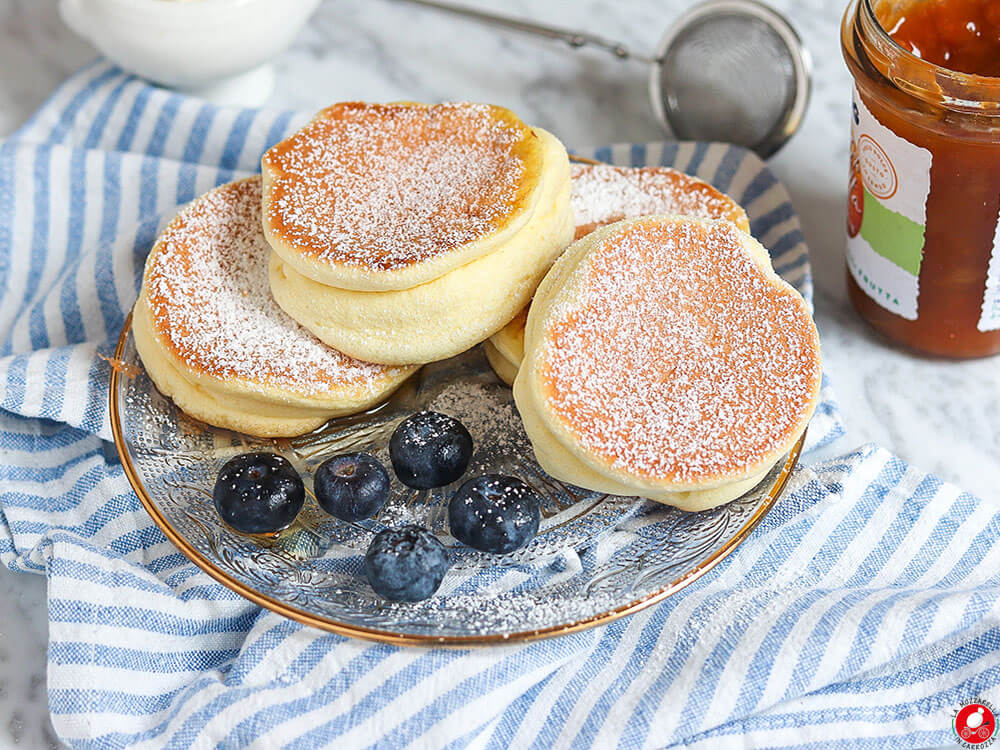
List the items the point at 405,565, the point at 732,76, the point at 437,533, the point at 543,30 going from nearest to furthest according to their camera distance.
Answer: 1. the point at 405,565
2. the point at 437,533
3. the point at 732,76
4. the point at 543,30

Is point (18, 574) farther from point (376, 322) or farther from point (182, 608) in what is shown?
point (376, 322)

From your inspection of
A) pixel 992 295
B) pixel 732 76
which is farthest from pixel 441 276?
pixel 732 76

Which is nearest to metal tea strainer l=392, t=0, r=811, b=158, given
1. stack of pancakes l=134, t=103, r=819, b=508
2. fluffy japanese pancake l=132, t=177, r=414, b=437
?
stack of pancakes l=134, t=103, r=819, b=508

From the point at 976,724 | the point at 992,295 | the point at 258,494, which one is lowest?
the point at 976,724

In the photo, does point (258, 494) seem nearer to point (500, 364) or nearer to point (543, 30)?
point (500, 364)

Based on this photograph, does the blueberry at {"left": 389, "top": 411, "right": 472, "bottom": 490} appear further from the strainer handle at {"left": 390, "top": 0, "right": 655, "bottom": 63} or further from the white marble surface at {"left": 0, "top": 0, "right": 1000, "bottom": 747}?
the strainer handle at {"left": 390, "top": 0, "right": 655, "bottom": 63}

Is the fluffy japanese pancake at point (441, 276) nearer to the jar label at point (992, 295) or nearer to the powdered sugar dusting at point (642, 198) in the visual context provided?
the powdered sugar dusting at point (642, 198)

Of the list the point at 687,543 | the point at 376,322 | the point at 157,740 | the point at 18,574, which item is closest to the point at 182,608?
the point at 157,740
